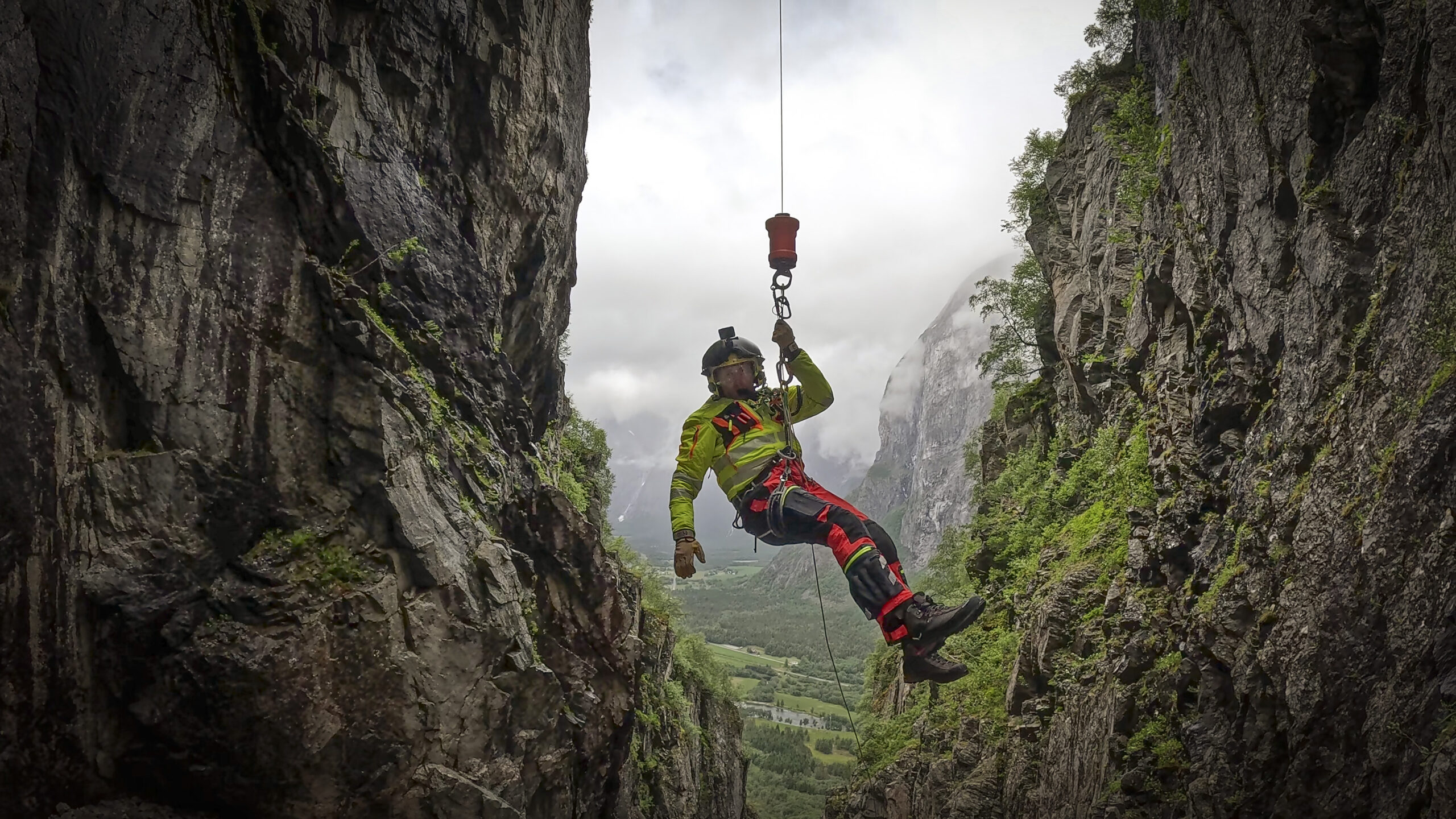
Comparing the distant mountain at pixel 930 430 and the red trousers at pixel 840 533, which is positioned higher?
the distant mountain at pixel 930 430

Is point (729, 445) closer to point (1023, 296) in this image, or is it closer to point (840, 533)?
point (840, 533)

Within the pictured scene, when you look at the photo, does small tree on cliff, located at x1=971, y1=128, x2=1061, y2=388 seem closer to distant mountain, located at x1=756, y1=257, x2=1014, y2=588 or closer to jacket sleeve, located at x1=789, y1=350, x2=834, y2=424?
jacket sleeve, located at x1=789, y1=350, x2=834, y2=424

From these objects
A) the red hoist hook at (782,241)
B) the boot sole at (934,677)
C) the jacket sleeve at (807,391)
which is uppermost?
the red hoist hook at (782,241)

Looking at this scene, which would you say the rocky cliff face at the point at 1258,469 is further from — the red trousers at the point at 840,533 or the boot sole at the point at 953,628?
the red trousers at the point at 840,533

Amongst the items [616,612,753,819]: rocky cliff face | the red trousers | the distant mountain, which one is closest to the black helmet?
the red trousers

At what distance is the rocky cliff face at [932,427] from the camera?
8662 centimetres

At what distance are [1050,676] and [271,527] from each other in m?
8.98

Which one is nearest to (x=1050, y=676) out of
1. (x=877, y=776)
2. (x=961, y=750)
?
(x=961, y=750)

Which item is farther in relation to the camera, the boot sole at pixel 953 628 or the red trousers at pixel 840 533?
the red trousers at pixel 840 533

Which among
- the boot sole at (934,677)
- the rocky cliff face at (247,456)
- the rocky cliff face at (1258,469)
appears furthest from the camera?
the boot sole at (934,677)

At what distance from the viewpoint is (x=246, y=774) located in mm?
5992

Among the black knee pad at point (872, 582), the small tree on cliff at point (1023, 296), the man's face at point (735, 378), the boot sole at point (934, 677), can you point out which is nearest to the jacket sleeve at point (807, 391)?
the man's face at point (735, 378)

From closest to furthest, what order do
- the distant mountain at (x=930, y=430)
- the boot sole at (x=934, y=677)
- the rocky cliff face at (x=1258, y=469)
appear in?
the rocky cliff face at (x=1258, y=469)
the boot sole at (x=934, y=677)
the distant mountain at (x=930, y=430)

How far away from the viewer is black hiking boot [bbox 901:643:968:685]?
6355 mm
